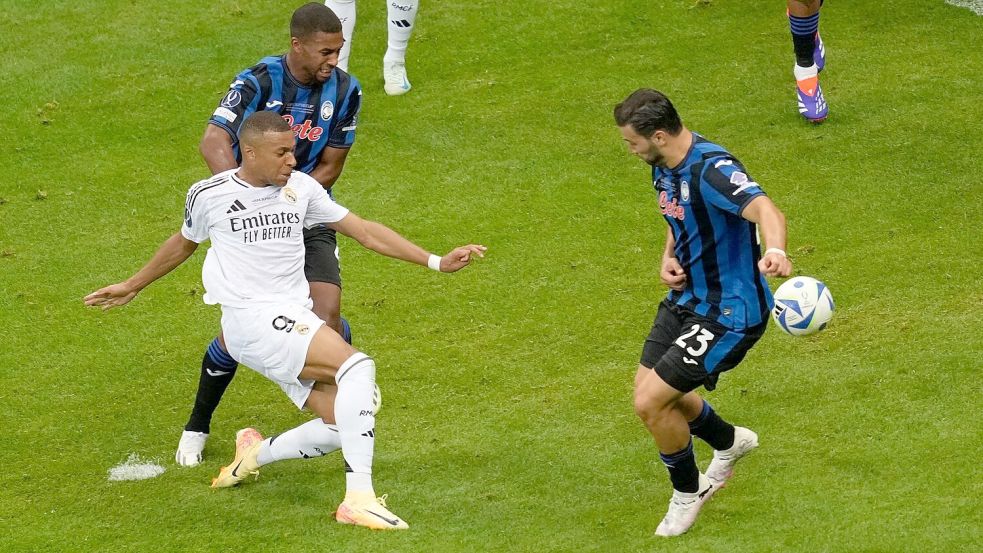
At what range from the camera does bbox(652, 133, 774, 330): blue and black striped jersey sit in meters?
5.35

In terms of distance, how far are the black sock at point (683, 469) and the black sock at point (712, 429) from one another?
0.93 ft

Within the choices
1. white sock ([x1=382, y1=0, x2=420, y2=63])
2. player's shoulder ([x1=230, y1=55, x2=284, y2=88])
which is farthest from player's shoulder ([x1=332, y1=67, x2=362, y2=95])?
white sock ([x1=382, y1=0, x2=420, y2=63])

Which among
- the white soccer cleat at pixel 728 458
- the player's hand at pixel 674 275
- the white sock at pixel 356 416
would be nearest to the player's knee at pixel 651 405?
the player's hand at pixel 674 275

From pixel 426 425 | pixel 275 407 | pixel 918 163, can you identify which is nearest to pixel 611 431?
pixel 426 425

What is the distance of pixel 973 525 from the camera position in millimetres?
5172

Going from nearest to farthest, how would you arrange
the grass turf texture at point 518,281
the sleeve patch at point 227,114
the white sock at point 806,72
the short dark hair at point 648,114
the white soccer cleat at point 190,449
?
the short dark hair at point 648,114 < the grass turf texture at point 518,281 < the white soccer cleat at point 190,449 < the sleeve patch at point 227,114 < the white sock at point 806,72

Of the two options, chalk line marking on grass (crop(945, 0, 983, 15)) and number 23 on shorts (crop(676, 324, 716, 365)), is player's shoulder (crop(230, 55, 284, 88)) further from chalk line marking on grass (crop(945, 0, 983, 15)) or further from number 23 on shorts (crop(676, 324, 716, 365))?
chalk line marking on grass (crop(945, 0, 983, 15))

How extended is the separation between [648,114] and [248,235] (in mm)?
1970

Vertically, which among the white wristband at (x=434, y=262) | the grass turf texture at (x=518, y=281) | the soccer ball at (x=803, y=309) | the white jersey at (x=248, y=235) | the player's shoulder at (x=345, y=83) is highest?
the player's shoulder at (x=345, y=83)

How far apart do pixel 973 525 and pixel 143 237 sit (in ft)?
20.6

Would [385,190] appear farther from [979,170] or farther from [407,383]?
[979,170]

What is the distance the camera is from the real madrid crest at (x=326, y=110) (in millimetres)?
6930

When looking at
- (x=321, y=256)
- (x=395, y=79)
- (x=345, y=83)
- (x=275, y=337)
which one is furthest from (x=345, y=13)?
(x=275, y=337)

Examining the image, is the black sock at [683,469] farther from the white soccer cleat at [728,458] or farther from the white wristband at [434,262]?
the white wristband at [434,262]
